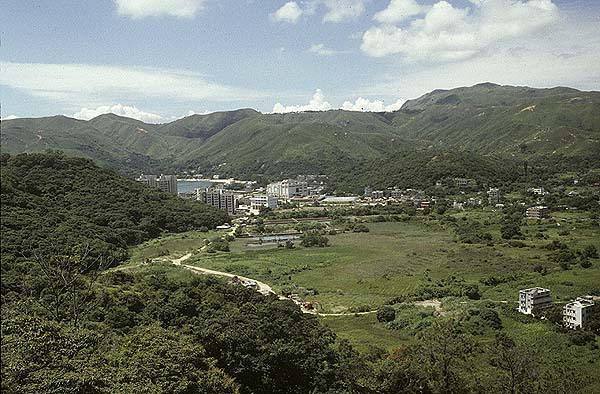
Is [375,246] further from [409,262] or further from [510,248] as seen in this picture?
[510,248]

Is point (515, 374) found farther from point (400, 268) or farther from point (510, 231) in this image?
point (510, 231)

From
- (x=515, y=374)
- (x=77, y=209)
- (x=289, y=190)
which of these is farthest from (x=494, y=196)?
(x=515, y=374)

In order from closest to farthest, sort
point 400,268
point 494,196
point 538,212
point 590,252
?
point 590,252 < point 400,268 < point 538,212 < point 494,196

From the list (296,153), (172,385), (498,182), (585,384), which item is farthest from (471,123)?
(172,385)

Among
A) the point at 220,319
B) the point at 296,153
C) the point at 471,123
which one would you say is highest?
the point at 471,123

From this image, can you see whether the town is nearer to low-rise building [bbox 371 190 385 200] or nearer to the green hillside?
low-rise building [bbox 371 190 385 200]

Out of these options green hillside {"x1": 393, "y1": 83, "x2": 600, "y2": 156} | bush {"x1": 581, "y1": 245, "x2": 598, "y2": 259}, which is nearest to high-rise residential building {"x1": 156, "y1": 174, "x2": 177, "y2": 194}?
bush {"x1": 581, "y1": 245, "x2": 598, "y2": 259}
